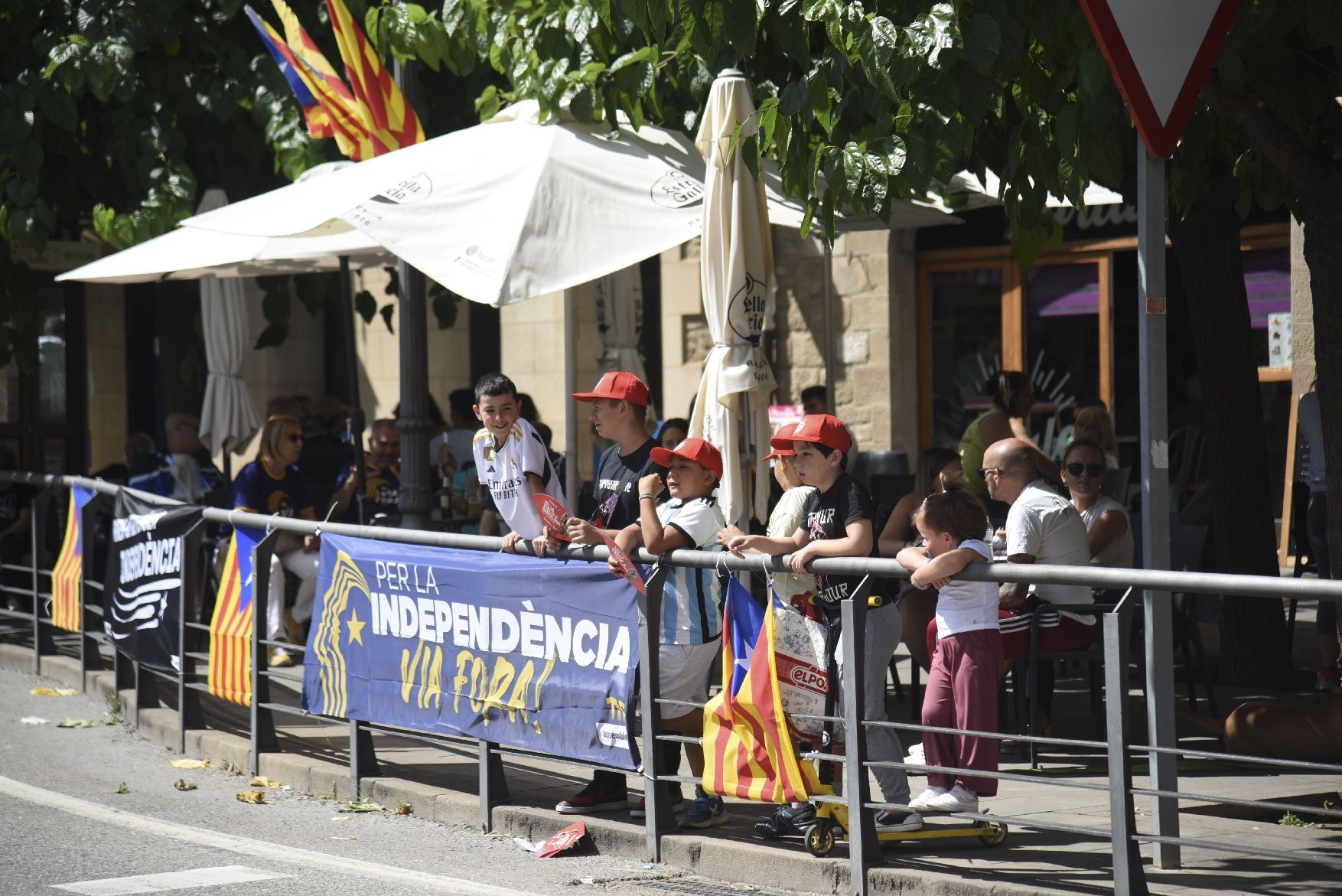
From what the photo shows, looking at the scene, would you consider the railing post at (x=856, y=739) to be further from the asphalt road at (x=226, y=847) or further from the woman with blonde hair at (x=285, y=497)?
the woman with blonde hair at (x=285, y=497)

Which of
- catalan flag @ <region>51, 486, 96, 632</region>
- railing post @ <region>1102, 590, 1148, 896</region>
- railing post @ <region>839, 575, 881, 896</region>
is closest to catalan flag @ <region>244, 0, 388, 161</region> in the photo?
catalan flag @ <region>51, 486, 96, 632</region>

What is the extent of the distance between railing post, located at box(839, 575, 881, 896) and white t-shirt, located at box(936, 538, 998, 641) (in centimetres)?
65

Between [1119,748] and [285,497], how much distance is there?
7490mm

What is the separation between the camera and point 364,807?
752cm

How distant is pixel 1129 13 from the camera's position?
5.27 meters

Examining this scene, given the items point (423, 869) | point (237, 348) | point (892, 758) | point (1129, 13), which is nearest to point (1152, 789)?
point (892, 758)

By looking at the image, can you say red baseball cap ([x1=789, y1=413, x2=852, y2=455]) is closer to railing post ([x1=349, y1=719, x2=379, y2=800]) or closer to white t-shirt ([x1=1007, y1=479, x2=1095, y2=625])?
white t-shirt ([x1=1007, y1=479, x2=1095, y2=625])

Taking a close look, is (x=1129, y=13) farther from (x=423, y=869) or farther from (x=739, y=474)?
(x=423, y=869)

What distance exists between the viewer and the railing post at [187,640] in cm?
888

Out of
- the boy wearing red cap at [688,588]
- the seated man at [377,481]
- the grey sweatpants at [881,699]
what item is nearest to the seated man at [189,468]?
the seated man at [377,481]

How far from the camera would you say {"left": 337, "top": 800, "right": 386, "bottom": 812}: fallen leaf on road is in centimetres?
750

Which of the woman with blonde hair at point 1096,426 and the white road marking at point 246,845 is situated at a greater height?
the woman with blonde hair at point 1096,426

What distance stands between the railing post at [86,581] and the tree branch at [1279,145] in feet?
23.8

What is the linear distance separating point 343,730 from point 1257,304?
8308mm
